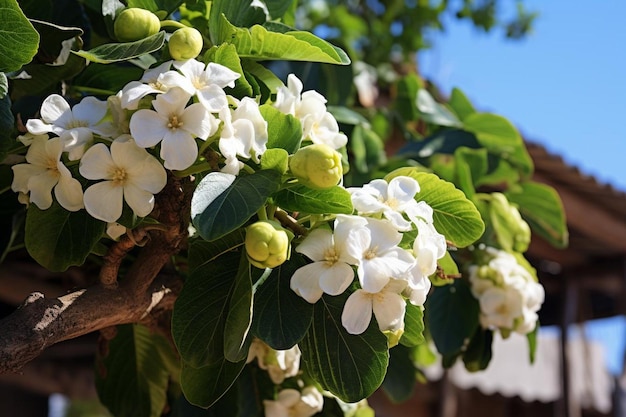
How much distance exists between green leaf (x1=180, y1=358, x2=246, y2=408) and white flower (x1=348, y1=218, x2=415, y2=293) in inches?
9.9

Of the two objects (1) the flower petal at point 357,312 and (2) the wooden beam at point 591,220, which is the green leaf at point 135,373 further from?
(2) the wooden beam at point 591,220

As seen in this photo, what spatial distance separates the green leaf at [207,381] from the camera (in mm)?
1016

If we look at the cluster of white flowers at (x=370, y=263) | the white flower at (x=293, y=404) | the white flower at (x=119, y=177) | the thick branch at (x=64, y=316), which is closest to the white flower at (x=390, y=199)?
the cluster of white flowers at (x=370, y=263)

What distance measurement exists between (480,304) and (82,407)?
8601mm

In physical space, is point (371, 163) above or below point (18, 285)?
above

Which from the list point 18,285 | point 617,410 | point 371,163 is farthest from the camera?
point 617,410

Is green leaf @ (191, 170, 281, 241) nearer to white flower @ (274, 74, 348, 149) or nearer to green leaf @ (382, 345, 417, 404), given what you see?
white flower @ (274, 74, 348, 149)

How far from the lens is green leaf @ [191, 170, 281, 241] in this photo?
2.73 feet

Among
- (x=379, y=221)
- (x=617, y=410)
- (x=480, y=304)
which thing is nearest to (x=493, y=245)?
(x=480, y=304)

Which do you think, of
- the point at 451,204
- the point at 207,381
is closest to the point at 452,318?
the point at 451,204

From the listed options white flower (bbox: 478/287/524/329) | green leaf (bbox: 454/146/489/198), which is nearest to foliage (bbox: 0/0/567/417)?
white flower (bbox: 478/287/524/329)

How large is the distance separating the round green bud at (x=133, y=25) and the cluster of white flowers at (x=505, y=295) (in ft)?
2.25

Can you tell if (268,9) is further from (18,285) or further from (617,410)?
(617,410)

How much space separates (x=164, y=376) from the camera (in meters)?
1.40
